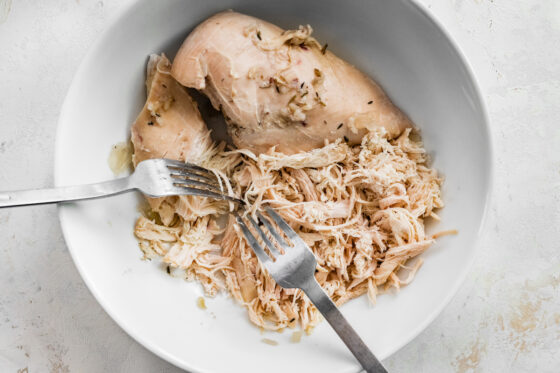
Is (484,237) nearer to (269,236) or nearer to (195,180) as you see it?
(269,236)

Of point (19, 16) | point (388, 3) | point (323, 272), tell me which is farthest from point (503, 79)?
point (19, 16)

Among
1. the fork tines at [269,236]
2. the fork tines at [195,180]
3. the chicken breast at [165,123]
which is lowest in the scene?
the fork tines at [269,236]

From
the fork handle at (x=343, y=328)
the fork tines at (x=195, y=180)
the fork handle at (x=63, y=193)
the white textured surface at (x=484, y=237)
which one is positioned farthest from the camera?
the white textured surface at (x=484, y=237)

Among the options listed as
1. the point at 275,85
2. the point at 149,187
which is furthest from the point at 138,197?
the point at 275,85

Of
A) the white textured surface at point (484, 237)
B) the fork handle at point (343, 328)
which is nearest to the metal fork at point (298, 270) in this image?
the fork handle at point (343, 328)

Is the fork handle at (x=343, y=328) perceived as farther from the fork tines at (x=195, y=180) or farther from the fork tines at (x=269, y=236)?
the fork tines at (x=195, y=180)

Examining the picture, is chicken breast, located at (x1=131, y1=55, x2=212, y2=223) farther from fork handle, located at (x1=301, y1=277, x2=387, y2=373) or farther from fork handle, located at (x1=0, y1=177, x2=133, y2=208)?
fork handle, located at (x1=301, y1=277, x2=387, y2=373)

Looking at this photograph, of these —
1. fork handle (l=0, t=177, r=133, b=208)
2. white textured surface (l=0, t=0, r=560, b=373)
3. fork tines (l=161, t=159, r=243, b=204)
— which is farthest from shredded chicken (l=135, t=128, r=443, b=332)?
white textured surface (l=0, t=0, r=560, b=373)

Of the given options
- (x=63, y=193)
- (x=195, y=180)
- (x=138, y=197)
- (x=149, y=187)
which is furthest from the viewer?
(x=138, y=197)
